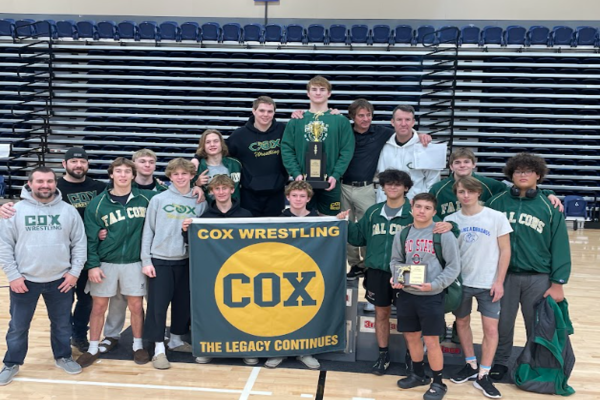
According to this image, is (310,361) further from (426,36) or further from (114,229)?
(426,36)

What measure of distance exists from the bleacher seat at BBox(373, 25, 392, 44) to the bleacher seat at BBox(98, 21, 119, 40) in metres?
6.81

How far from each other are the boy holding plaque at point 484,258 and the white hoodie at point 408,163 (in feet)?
3.32

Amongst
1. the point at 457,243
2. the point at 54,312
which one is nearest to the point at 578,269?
the point at 457,243

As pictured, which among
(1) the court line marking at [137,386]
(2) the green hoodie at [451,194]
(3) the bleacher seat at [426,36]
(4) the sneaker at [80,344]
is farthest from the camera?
(3) the bleacher seat at [426,36]

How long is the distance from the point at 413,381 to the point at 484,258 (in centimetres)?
115

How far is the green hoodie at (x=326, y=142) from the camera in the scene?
17.6ft

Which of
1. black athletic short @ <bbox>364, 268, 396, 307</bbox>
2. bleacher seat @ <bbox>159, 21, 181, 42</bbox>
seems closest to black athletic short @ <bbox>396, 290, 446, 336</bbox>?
black athletic short @ <bbox>364, 268, 396, 307</bbox>

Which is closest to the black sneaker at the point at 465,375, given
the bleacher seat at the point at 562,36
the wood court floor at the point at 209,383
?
the wood court floor at the point at 209,383

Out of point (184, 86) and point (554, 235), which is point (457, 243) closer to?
point (554, 235)

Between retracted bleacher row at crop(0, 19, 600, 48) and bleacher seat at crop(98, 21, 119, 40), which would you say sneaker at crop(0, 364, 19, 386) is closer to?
retracted bleacher row at crop(0, 19, 600, 48)

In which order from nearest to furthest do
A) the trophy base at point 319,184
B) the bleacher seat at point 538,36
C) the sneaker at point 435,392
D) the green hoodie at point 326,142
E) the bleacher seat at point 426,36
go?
the sneaker at point 435,392 → the trophy base at point 319,184 → the green hoodie at point 326,142 → the bleacher seat at point 538,36 → the bleacher seat at point 426,36

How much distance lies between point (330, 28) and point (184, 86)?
163 inches

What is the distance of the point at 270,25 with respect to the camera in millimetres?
14305

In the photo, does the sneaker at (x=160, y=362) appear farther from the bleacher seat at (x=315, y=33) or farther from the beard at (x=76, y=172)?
the bleacher seat at (x=315, y=33)
